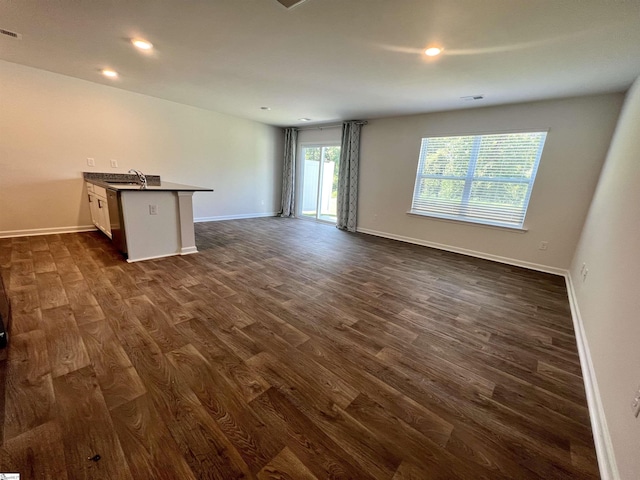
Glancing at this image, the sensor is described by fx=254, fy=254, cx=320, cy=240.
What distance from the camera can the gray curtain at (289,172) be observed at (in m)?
6.67

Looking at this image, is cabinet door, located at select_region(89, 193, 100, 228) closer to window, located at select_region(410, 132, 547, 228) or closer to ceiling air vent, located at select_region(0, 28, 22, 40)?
ceiling air vent, located at select_region(0, 28, 22, 40)

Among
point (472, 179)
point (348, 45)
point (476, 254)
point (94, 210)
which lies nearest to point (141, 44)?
point (348, 45)

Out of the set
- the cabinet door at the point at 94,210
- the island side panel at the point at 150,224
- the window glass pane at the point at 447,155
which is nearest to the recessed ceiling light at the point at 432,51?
the window glass pane at the point at 447,155

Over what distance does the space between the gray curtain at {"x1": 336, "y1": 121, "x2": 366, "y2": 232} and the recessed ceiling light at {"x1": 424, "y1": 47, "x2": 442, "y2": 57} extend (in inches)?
117

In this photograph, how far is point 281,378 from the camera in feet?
4.95

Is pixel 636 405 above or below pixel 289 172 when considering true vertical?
below

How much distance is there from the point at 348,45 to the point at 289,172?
4669mm

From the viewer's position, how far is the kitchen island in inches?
120

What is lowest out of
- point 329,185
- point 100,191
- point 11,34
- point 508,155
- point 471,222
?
point 471,222

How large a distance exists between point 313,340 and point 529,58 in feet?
10.4

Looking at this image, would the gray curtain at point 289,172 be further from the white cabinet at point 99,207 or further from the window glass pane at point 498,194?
the window glass pane at point 498,194

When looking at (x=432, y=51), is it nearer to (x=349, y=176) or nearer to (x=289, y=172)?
(x=349, y=176)

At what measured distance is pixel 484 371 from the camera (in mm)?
1683

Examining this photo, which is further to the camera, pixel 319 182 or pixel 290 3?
pixel 319 182
